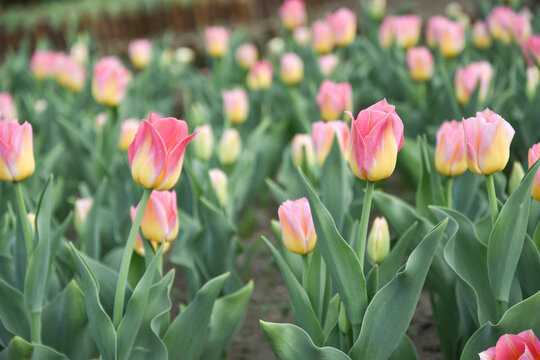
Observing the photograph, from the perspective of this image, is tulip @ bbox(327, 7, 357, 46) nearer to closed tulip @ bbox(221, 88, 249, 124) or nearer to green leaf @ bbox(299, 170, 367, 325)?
closed tulip @ bbox(221, 88, 249, 124)

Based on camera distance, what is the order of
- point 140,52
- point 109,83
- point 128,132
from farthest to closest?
1. point 140,52
2. point 109,83
3. point 128,132

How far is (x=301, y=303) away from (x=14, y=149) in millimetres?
592

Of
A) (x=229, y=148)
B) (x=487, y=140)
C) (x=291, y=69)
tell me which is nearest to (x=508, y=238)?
(x=487, y=140)

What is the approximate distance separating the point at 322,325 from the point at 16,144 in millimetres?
674

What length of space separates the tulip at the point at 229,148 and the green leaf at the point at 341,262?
3.24ft

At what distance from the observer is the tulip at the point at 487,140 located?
1.12 m

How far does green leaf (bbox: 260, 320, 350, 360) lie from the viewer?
1.15m

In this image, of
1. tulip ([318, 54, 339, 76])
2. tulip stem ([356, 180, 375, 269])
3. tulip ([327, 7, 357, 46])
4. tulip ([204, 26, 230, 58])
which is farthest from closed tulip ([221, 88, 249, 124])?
tulip stem ([356, 180, 375, 269])

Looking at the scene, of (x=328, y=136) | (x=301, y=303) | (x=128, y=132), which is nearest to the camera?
(x=301, y=303)

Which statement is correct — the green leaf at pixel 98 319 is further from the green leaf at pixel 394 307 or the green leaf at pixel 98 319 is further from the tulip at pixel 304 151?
the tulip at pixel 304 151

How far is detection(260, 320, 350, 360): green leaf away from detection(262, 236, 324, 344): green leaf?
0.29 feet

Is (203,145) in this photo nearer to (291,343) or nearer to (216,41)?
(291,343)

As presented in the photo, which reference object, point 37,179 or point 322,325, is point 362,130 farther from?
point 37,179

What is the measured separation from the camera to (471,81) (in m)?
2.11
